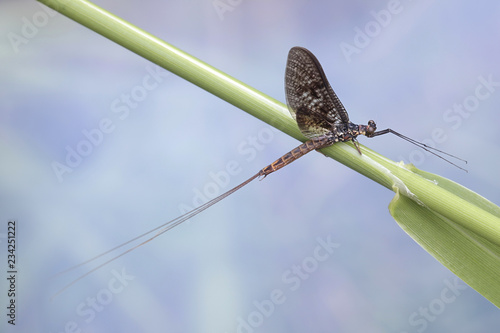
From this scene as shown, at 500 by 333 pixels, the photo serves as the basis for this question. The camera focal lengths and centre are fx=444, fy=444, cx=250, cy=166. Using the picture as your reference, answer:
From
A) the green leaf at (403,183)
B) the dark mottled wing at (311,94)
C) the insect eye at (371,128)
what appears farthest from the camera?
the insect eye at (371,128)

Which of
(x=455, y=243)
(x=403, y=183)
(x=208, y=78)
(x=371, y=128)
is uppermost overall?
(x=208, y=78)

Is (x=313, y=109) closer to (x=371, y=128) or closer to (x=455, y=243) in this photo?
(x=371, y=128)

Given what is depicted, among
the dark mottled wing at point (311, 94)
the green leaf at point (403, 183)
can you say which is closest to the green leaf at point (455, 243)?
the green leaf at point (403, 183)

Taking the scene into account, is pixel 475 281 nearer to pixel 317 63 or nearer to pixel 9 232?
pixel 317 63

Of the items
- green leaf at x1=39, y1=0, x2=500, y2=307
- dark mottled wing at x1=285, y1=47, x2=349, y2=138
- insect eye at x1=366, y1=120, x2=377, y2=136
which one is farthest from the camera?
insect eye at x1=366, y1=120, x2=377, y2=136

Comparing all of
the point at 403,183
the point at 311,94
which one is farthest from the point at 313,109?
the point at 403,183

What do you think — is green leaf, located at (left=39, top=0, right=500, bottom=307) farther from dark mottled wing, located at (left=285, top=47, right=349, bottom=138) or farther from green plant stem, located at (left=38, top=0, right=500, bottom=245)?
dark mottled wing, located at (left=285, top=47, right=349, bottom=138)

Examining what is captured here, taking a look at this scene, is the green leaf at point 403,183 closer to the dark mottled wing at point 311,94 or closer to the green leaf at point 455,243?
the green leaf at point 455,243

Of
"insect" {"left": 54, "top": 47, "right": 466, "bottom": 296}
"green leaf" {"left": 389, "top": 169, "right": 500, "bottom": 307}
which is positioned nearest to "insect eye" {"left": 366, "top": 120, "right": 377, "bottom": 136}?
"insect" {"left": 54, "top": 47, "right": 466, "bottom": 296}
